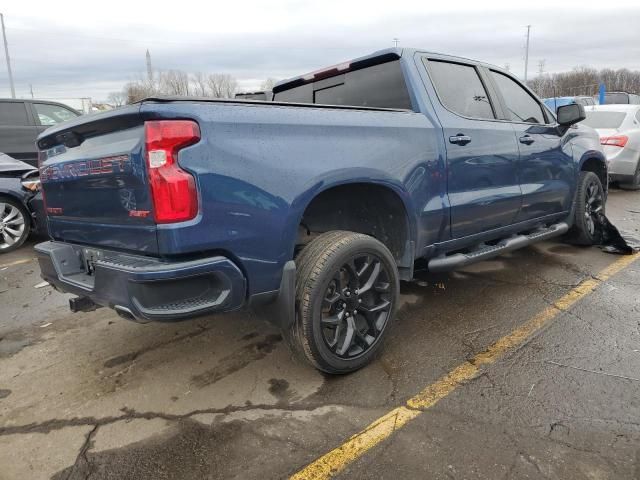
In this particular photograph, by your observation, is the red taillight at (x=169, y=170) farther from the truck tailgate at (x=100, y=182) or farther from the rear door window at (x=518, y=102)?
the rear door window at (x=518, y=102)

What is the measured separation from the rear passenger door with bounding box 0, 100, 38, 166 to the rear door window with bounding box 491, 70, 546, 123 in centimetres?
853

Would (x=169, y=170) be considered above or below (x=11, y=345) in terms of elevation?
above

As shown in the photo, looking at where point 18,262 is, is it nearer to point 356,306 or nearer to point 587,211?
point 356,306

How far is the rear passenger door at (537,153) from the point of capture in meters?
4.20

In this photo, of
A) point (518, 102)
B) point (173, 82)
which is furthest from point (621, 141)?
point (173, 82)

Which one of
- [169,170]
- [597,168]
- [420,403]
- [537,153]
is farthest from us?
[597,168]

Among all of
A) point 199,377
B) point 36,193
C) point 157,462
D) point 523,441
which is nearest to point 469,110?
point 523,441

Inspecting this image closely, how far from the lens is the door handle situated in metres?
3.40

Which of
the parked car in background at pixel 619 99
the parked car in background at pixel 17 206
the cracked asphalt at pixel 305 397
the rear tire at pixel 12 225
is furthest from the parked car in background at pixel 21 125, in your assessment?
the parked car in background at pixel 619 99

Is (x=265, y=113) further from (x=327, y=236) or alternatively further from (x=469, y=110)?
(x=469, y=110)

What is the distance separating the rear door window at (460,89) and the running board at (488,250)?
1.06m

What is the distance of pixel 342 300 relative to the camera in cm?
280

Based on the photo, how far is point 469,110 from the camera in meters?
3.77

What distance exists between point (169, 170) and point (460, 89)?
255 cm
